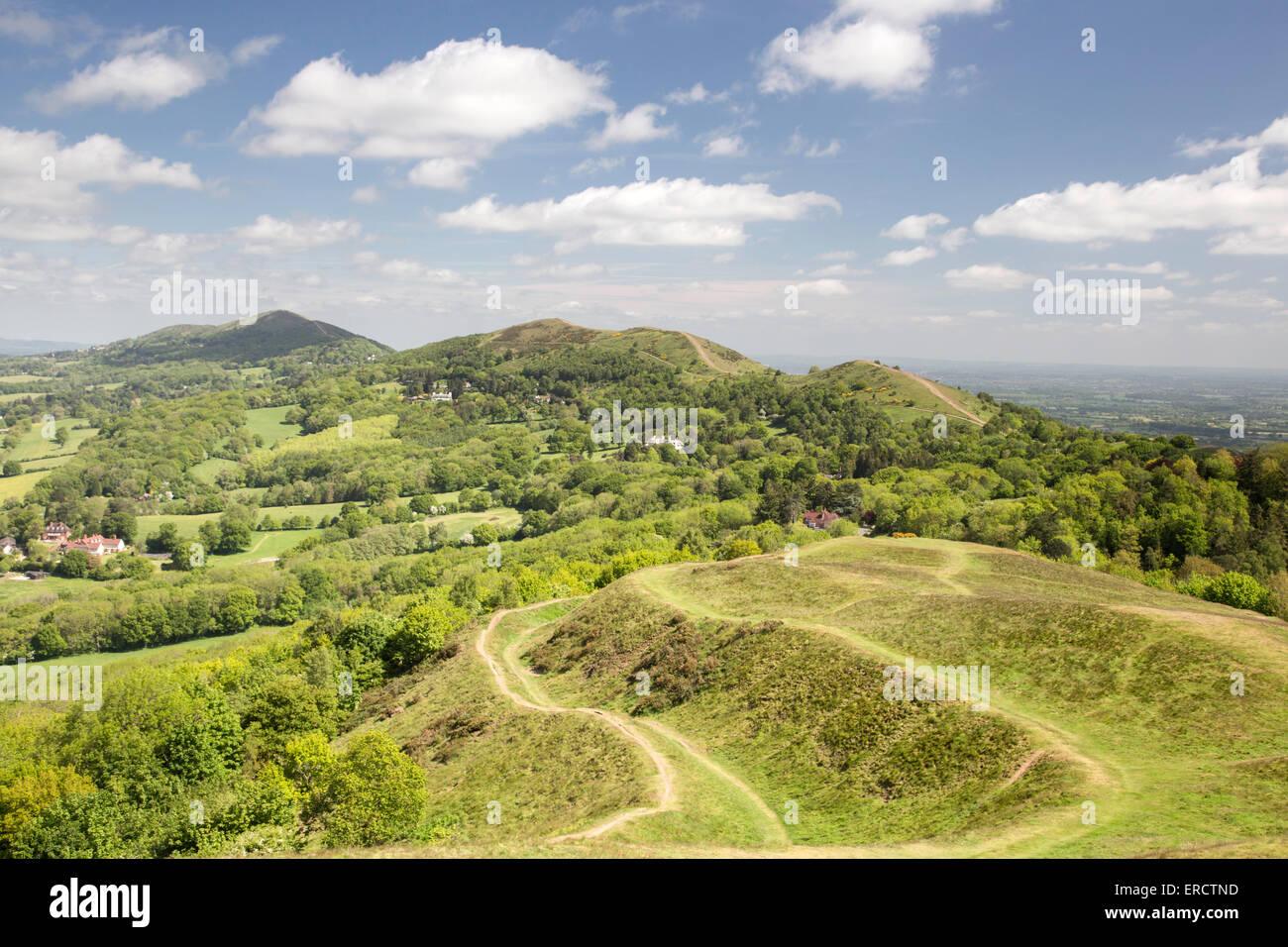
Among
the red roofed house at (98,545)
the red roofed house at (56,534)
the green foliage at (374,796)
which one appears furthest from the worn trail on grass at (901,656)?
the red roofed house at (56,534)

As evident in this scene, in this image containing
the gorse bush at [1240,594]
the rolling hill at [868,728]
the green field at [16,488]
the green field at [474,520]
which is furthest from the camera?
the green field at [16,488]

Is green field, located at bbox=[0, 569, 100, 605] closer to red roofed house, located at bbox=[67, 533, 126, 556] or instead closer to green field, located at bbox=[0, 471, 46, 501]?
red roofed house, located at bbox=[67, 533, 126, 556]

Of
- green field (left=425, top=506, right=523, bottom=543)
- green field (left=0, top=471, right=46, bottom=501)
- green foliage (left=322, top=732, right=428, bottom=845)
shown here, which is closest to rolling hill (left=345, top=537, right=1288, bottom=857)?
green foliage (left=322, top=732, right=428, bottom=845)

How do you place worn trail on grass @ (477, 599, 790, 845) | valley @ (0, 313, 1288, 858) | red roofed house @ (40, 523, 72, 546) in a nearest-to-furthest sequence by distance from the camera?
valley @ (0, 313, 1288, 858), worn trail on grass @ (477, 599, 790, 845), red roofed house @ (40, 523, 72, 546)

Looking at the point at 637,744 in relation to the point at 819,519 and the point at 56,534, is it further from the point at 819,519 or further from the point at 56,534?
the point at 56,534

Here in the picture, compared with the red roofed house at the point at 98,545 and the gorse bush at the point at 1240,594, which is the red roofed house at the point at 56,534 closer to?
the red roofed house at the point at 98,545

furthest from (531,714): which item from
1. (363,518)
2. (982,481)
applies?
(363,518)

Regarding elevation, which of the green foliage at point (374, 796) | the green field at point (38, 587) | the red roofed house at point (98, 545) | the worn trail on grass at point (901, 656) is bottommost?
the green field at point (38, 587)
